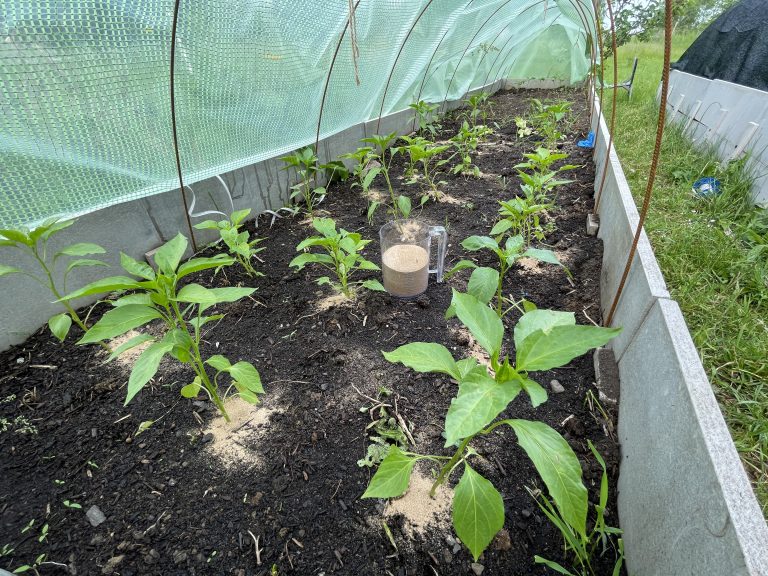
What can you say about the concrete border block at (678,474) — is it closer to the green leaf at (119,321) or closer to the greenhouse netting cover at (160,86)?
the green leaf at (119,321)

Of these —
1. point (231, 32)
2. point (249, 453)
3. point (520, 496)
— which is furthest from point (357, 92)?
point (520, 496)

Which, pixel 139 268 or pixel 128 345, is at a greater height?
pixel 139 268

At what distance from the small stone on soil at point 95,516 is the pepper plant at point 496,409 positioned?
3.04ft

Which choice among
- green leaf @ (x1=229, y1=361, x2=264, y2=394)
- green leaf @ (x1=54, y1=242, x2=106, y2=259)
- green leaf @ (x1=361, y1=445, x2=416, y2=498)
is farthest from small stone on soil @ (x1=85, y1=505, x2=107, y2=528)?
green leaf @ (x1=54, y1=242, x2=106, y2=259)

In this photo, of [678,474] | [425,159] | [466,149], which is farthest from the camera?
[466,149]

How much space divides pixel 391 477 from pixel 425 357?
353mm

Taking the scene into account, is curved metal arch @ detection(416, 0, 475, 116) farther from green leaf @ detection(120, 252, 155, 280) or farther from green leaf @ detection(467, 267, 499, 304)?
green leaf @ detection(120, 252, 155, 280)

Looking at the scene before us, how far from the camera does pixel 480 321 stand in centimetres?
91

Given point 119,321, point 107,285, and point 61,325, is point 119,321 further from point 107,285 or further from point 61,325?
point 61,325

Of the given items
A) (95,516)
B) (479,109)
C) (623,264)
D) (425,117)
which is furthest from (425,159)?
(479,109)

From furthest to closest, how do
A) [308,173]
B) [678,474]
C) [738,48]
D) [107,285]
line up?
[738,48], [308,173], [107,285], [678,474]

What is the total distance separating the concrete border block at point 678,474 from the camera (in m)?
0.65

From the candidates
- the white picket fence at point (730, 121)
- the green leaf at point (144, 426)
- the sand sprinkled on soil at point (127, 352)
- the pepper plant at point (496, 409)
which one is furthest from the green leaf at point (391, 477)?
the white picket fence at point (730, 121)

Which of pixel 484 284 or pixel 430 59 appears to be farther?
pixel 430 59
